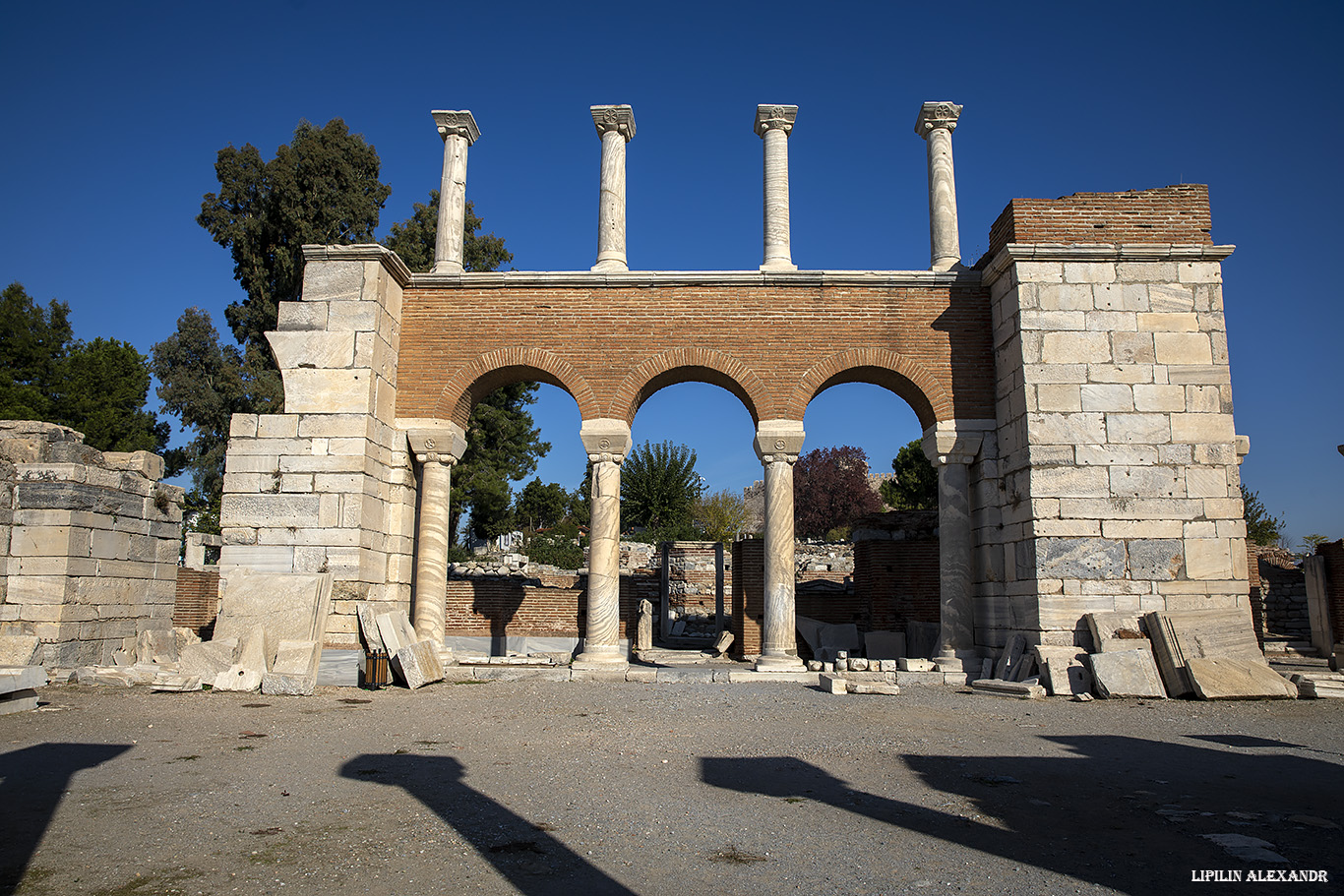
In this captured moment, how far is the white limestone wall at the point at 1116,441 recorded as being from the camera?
1089 centimetres

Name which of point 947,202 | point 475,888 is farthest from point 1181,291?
point 475,888

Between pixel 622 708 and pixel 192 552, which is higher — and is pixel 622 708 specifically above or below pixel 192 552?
below

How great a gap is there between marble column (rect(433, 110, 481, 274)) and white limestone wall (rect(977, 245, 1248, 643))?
27.5ft

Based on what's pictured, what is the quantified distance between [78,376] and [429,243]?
48.5 ft

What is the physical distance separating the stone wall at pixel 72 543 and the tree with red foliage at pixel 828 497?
38.2m

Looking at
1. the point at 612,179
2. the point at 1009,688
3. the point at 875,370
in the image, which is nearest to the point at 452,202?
the point at 612,179

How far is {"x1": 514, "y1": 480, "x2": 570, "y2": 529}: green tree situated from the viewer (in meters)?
52.0

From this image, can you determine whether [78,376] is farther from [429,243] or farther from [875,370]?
[875,370]

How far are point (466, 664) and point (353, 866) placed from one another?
27.7ft

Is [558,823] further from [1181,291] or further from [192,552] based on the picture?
[192,552]

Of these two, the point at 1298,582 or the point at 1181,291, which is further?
the point at 1298,582

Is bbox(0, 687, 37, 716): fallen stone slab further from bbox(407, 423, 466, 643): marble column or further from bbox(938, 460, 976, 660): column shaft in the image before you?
bbox(938, 460, 976, 660): column shaft

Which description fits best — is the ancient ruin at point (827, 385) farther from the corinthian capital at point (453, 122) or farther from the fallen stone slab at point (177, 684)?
the fallen stone slab at point (177, 684)

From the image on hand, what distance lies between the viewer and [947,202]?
13.6m
